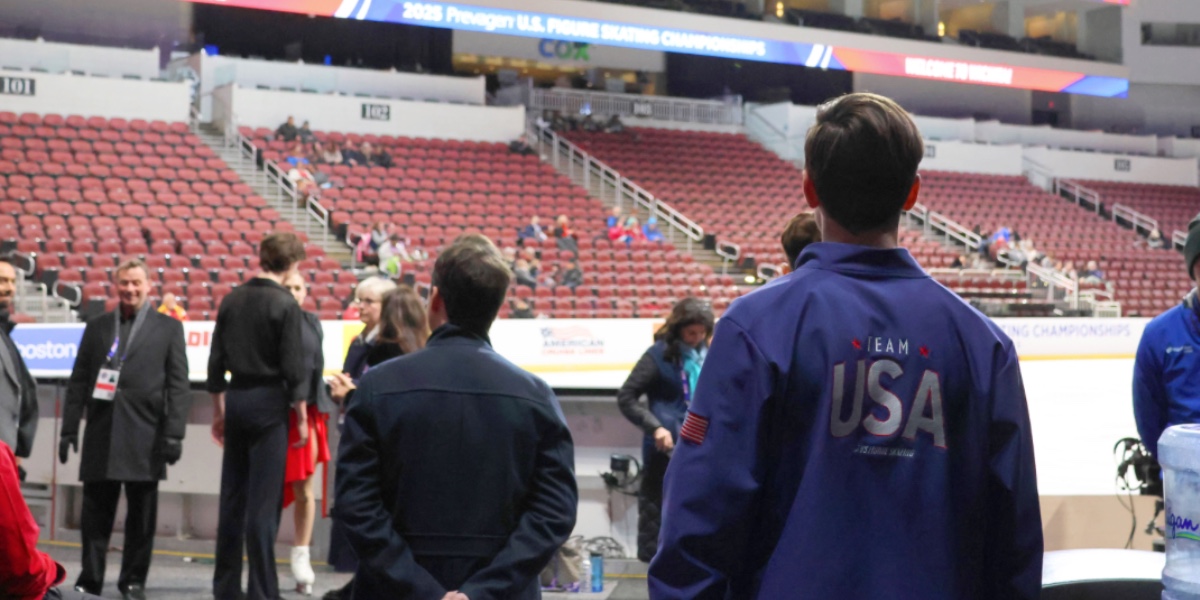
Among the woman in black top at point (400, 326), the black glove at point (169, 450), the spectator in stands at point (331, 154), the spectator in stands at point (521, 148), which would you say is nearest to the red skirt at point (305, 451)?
the black glove at point (169, 450)

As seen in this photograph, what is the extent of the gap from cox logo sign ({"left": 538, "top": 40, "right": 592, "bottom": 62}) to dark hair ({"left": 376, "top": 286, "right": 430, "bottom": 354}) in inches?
967

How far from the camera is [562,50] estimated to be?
2877 cm

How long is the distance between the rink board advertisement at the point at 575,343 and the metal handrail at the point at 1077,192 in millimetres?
12220

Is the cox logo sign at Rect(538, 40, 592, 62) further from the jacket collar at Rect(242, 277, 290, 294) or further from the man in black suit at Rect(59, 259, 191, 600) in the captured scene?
the jacket collar at Rect(242, 277, 290, 294)

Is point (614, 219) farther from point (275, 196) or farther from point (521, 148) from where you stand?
point (275, 196)

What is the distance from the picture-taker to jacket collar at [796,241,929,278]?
1.67 metres

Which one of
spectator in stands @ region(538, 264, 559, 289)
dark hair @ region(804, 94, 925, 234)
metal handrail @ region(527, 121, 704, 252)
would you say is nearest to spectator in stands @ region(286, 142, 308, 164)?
spectator in stands @ region(538, 264, 559, 289)

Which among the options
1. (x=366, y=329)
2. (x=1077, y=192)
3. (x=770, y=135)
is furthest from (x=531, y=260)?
(x=1077, y=192)

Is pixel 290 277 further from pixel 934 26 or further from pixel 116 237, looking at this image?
Result: pixel 934 26

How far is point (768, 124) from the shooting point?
29.7 m

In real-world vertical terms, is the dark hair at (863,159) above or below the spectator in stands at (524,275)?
above

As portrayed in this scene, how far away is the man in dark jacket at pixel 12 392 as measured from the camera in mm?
4430

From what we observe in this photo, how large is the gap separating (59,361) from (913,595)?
10.1m

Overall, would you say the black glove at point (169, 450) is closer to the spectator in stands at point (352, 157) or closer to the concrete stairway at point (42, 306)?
the concrete stairway at point (42, 306)
